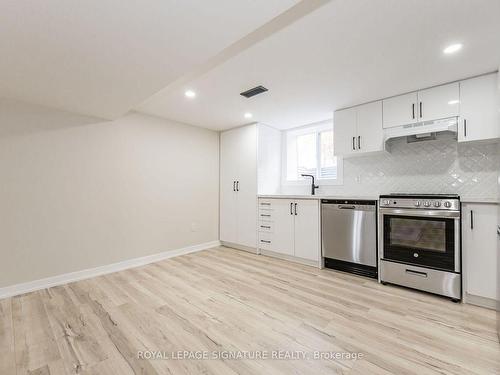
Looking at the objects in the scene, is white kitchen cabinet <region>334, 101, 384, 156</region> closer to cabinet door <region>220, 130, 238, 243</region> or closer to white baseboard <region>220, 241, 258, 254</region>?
cabinet door <region>220, 130, 238, 243</region>

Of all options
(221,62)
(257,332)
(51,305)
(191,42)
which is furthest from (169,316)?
(221,62)

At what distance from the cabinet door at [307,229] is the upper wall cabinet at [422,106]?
1379mm

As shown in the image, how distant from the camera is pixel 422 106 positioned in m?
2.58

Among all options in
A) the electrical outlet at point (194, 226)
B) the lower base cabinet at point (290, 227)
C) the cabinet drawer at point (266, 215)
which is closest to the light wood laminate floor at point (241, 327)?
the lower base cabinet at point (290, 227)

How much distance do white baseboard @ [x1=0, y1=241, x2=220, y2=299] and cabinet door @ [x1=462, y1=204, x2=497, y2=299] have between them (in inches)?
139

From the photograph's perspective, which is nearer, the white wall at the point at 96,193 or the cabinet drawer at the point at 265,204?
the white wall at the point at 96,193

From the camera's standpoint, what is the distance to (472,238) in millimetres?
2104

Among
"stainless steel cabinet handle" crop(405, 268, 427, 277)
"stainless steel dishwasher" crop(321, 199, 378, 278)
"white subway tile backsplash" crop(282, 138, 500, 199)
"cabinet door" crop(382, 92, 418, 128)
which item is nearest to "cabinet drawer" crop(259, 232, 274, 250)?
"stainless steel dishwasher" crop(321, 199, 378, 278)

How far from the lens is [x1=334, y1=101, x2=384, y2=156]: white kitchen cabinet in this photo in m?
2.90

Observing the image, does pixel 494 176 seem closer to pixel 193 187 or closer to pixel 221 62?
pixel 221 62

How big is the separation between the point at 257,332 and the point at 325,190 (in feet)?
8.50

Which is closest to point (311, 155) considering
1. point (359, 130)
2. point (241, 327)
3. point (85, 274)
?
point (359, 130)

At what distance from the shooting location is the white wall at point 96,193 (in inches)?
96.4

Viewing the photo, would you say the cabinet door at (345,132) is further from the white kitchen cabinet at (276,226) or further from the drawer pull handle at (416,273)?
the drawer pull handle at (416,273)
